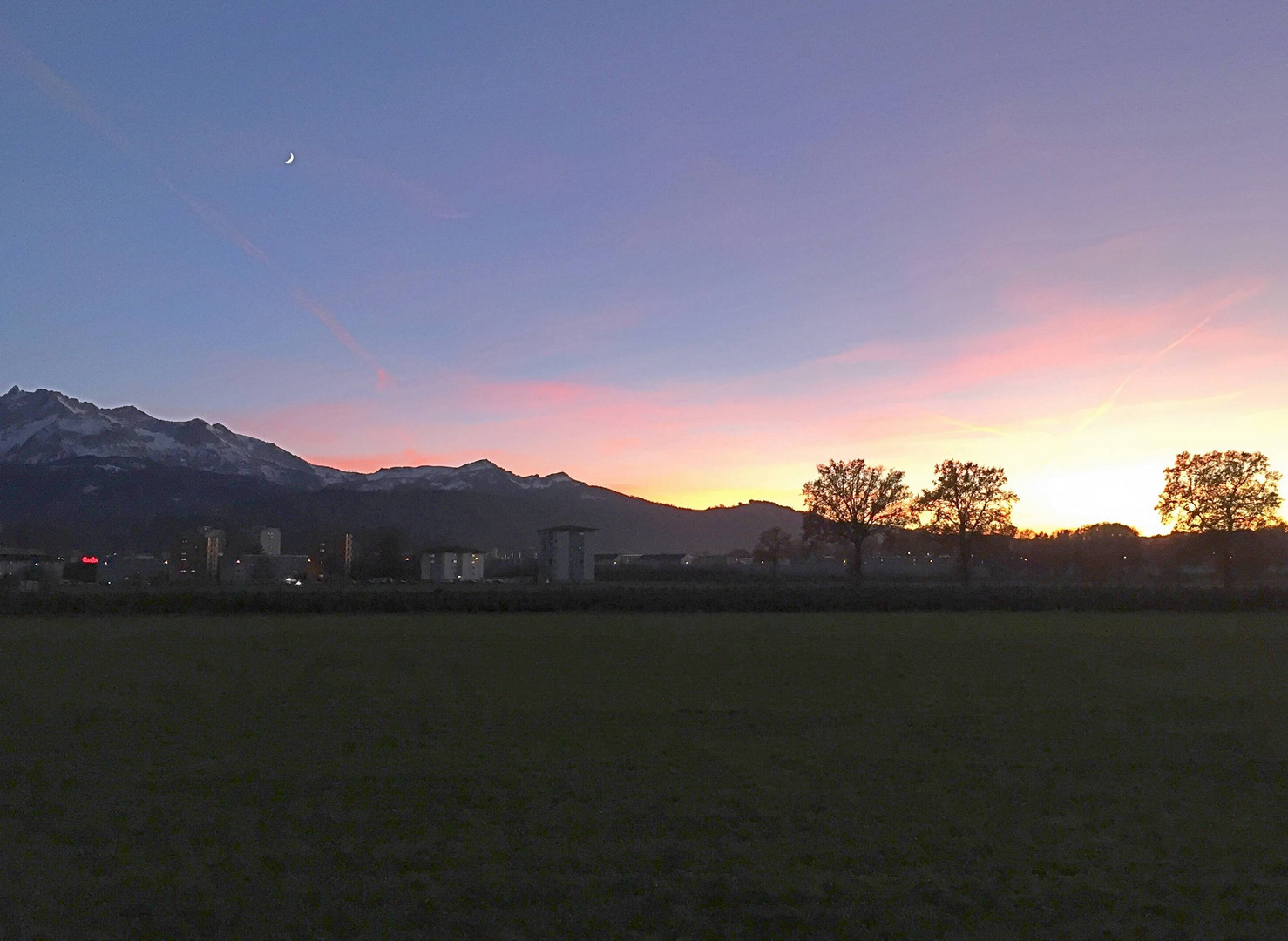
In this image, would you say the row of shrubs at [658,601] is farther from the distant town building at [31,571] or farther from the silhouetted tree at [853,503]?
the distant town building at [31,571]

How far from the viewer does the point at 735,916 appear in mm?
6820

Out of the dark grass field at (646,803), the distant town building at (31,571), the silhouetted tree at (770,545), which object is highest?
the silhouetted tree at (770,545)

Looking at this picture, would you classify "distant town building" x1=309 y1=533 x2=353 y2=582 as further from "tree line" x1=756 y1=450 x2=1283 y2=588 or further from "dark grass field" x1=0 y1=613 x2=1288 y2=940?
"dark grass field" x1=0 y1=613 x2=1288 y2=940

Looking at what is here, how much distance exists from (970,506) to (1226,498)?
742 inches

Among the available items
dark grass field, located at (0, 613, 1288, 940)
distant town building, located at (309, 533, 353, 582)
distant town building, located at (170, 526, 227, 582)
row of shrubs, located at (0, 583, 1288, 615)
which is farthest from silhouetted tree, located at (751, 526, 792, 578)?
dark grass field, located at (0, 613, 1288, 940)

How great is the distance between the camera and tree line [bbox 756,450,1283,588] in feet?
232

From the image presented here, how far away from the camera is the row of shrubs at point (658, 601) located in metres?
48.5

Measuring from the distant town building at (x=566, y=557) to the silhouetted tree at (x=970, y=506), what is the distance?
133 feet

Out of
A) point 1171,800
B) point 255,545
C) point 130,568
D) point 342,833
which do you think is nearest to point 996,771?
point 1171,800

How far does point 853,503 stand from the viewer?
3477 inches

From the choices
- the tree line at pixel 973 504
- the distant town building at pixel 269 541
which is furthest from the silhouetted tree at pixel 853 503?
the distant town building at pixel 269 541

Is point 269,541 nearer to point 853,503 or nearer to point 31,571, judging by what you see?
point 31,571

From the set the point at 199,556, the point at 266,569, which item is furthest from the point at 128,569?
the point at 266,569

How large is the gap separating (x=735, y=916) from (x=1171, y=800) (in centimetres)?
599
